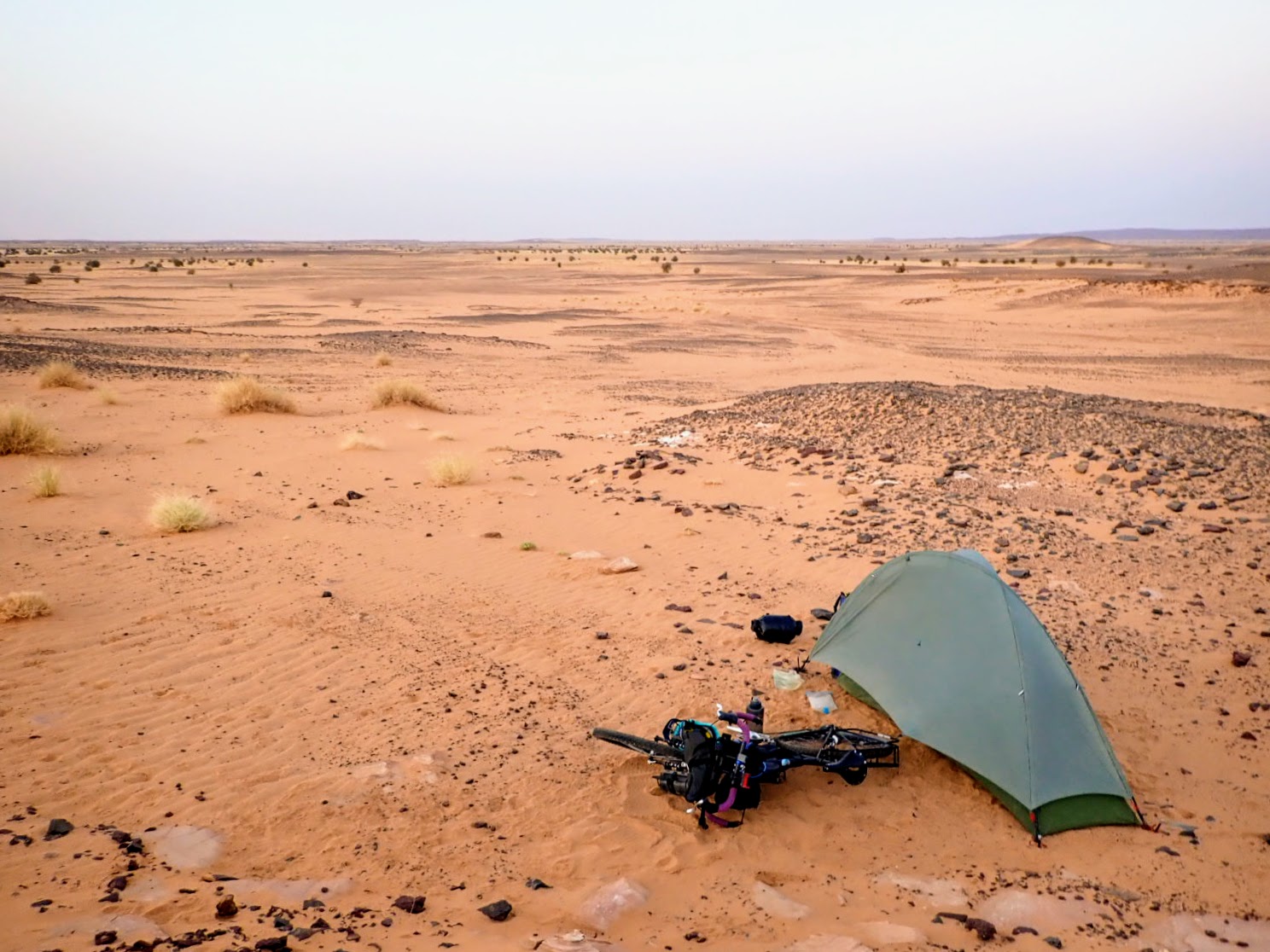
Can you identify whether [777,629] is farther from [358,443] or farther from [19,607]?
[358,443]

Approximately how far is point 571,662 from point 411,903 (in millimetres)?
3240

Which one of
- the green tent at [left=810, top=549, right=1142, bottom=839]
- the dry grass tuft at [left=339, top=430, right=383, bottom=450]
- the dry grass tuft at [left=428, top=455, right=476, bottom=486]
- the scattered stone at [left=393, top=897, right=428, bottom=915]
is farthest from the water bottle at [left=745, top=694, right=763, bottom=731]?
the dry grass tuft at [left=339, top=430, right=383, bottom=450]

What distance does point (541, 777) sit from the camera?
19.5 feet

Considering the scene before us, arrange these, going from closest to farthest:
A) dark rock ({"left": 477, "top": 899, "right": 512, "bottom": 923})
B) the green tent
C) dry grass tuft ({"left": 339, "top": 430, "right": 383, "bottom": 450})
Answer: dark rock ({"left": 477, "top": 899, "right": 512, "bottom": 923})
the green tent
dry grass tuft ({"left": 339, "top": 430, "right": 383, "bottom": 450})

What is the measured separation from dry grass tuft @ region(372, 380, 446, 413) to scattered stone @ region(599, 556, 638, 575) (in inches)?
435

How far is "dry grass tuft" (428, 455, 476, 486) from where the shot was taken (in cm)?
1338

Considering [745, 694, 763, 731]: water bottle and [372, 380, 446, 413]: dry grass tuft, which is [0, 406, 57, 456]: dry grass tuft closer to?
[372, 380, 446, 413]: dry grass tuft

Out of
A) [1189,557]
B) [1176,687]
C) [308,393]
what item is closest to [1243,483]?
[1189,557]

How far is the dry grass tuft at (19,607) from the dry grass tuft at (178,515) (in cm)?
268

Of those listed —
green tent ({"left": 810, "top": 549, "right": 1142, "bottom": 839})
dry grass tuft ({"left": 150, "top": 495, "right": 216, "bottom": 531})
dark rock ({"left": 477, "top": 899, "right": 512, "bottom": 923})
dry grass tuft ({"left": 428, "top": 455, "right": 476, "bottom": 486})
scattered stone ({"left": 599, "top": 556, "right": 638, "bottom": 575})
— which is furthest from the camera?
dry grass tuft ({"left": 428, "top": 455, "right": 476, "bottom": 486})

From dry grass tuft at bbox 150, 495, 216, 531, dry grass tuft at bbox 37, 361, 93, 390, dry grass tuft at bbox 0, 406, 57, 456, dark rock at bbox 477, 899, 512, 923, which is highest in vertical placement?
dry grass tuft at bbox 37, 361, 93, 390

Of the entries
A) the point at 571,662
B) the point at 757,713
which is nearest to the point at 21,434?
the point at 571,662

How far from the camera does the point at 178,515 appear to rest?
35.1 feet

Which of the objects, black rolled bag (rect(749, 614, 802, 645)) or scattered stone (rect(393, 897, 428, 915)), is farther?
black rolled bag (rect(749, 614, 802, 645))
